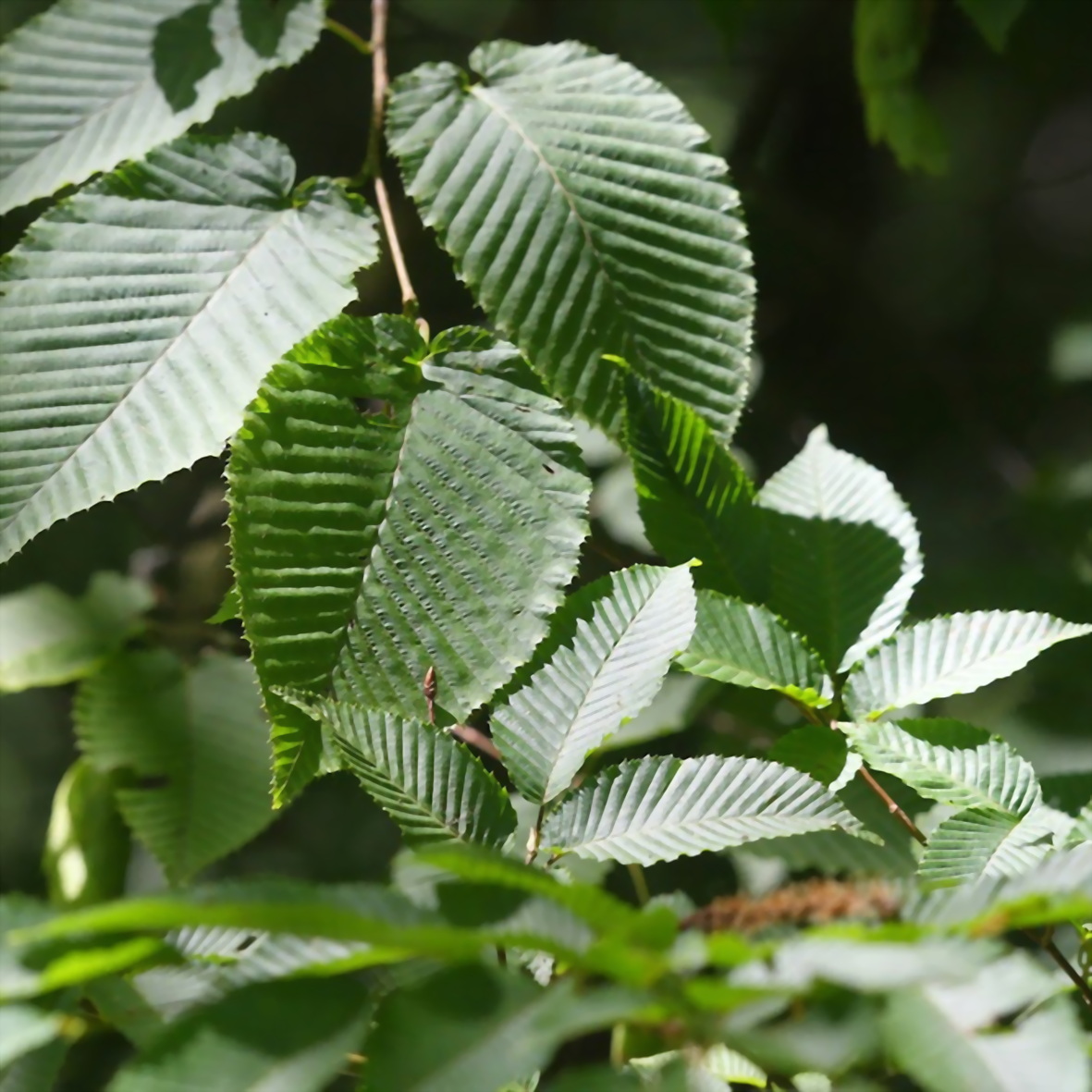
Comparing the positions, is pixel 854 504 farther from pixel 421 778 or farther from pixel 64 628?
pixel 64 628

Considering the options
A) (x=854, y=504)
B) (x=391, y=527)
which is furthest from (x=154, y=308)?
(x=854, y=504)

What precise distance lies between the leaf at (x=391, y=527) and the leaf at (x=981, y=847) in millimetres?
213

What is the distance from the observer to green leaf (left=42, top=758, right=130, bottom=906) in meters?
0.95

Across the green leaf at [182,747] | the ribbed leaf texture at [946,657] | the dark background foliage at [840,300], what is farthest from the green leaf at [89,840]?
the ribbed leaf texture at [946,657]

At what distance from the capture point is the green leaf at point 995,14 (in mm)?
828

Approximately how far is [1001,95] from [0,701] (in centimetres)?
134

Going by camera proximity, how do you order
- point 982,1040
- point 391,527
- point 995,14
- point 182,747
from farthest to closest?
point 182,747 → point 995,14 → point 391,527 → point 982,1040

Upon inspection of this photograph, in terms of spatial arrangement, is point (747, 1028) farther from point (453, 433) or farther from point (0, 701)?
point (0, 701)

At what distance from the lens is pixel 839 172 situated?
4.39 ft

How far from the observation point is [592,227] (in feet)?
2.26

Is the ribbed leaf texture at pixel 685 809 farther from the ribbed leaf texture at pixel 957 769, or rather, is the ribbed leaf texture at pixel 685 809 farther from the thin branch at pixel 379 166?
the thin branch at pixel 379 166

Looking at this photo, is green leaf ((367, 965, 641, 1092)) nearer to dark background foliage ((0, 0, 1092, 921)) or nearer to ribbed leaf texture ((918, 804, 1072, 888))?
ribbed leaf texture ((918, 804, 1072, 888))

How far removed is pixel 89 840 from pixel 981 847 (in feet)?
2.59

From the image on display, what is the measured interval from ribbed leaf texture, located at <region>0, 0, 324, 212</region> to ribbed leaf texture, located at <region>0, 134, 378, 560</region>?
0.08m
